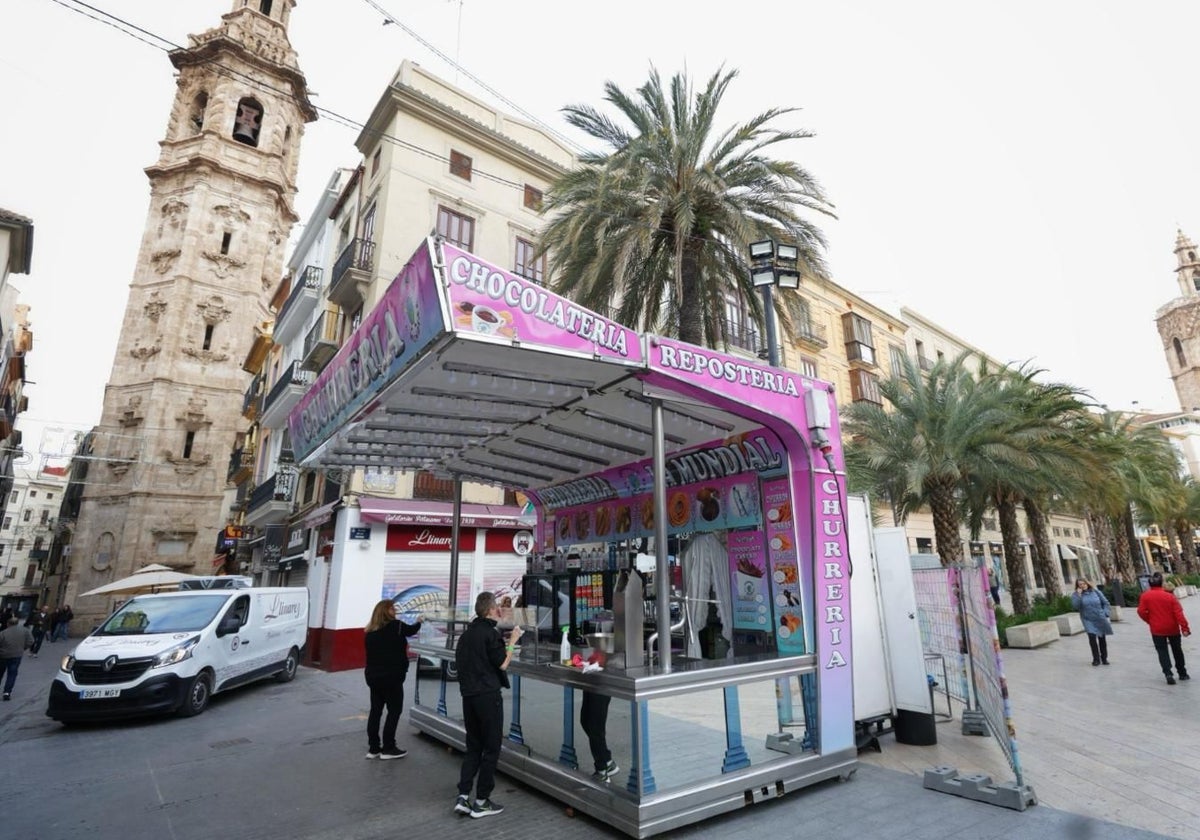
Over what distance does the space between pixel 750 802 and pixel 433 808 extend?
2.75 metres

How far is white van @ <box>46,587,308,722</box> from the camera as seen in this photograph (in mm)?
9039

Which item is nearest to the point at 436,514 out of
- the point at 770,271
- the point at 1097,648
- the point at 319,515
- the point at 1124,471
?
the point at 319,515

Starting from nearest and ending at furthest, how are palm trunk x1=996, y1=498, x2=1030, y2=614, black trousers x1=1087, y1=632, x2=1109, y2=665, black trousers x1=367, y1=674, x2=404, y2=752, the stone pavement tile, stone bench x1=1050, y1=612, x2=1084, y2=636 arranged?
the stone pavement tile, black trousers x1=367, y1=674, x2=404, y2=752, black trousers x1=1087, y1=632, x2=1109, y2=665, stone bench x1=1050, y1=612, x2=1084, y2=636, palm trunk x1=996, y1=498, x2=1030, y2=614

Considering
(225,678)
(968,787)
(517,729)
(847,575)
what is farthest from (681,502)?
(225,678)

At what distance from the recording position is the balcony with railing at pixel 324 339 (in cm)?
2077

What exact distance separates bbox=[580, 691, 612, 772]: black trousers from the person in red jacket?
9.19 m

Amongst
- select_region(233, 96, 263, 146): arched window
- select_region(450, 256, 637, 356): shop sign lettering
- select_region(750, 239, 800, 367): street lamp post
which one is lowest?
select_region(450, 256, 637, 356): shop sign lettering

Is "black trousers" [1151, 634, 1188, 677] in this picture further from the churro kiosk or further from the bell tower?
the bell tower

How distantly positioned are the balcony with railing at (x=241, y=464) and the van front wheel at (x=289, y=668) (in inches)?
722

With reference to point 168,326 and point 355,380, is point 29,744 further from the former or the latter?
point 168,326

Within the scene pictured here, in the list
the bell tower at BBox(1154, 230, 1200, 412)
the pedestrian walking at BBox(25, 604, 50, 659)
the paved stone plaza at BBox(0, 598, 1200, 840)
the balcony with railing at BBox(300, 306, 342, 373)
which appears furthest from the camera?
the bell tower at BBox(1154, 230, 1200, 412)

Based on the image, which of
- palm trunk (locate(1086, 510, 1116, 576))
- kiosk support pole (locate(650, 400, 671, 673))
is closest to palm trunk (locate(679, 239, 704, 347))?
kiosk support pole (locate(650, 400, 671, 673))

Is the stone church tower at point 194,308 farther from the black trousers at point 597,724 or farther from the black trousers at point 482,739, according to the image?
the black trousers at point 597,724

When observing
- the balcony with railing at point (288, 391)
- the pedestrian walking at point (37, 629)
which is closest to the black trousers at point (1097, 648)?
the balcony with railing at point (288, 391)
